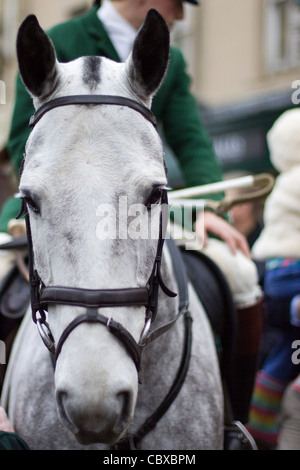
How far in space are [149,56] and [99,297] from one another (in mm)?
945

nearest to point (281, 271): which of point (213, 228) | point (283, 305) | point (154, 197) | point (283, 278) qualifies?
point (283, 278)

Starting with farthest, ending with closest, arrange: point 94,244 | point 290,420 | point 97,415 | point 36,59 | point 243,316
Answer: point 290,420, point 243,316, point 36,59, point 94,244, point 97,415

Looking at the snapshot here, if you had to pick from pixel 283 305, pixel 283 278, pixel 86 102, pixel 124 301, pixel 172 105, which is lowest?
pixel 283 305

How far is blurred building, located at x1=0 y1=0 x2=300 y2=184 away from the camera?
467 inches

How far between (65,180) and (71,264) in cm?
27

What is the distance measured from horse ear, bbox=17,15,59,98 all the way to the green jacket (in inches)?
38.3

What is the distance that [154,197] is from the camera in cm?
220

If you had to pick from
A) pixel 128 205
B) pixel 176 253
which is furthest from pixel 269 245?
pixel 128 205

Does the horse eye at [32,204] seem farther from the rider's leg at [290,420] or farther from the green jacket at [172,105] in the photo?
the rider's leg at [290,420]

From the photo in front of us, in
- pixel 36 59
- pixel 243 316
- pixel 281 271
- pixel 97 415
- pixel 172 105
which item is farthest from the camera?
pixel 281 271

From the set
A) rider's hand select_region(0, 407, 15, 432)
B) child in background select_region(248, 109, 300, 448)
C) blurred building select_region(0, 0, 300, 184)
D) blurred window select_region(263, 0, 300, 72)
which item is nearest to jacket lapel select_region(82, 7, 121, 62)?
child in background select_region(248, 109, 300, 448)

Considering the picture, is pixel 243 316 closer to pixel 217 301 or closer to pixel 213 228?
pixel 217 301

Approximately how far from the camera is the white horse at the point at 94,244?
6.13 feet

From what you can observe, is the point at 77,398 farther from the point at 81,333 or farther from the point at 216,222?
the point at 216,222
